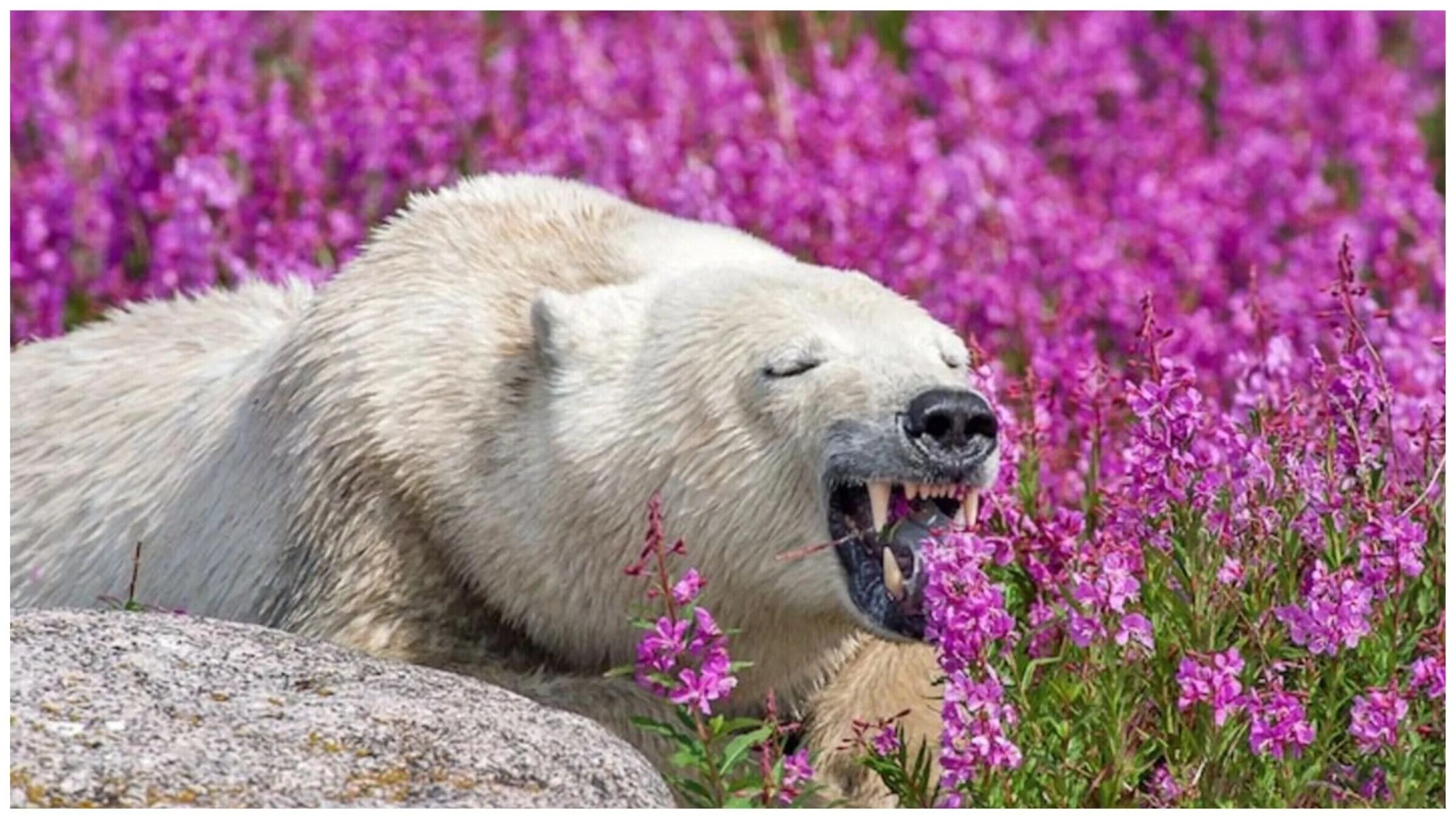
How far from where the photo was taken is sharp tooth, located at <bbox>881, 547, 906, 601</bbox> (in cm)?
479

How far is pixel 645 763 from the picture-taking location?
4.53 metres

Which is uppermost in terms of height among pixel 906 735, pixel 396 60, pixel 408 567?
pixel 396 60

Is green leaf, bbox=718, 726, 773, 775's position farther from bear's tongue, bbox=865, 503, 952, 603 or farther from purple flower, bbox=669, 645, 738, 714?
bear's tongue, bbox=865, 503, 952, 603

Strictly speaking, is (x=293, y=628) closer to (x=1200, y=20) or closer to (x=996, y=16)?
(x=996, y=16)

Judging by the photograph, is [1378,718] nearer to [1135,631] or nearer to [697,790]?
[1135,631]

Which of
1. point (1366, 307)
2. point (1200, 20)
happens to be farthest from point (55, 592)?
point (1200, 20)

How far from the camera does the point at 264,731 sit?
13.9 ft

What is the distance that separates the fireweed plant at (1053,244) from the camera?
175 inches

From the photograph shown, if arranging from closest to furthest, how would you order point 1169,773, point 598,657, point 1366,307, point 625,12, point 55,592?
1. point 1169,773
2. point 598,657
3. point 55,592
4. point 1366,307
5. point 625,12

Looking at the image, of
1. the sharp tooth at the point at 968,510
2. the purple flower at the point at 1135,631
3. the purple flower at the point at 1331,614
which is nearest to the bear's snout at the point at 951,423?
the sharp tooth at the point at 968,510

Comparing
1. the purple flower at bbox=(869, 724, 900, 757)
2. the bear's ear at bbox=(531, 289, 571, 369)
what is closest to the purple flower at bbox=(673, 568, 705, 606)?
the purple flower at bbox=(869, 724, 900, 757)

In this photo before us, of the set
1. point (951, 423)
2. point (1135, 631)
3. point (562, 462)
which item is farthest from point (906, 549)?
point (562, 462)

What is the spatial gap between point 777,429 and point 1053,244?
315 centimetres

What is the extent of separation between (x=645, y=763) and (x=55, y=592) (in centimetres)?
181
